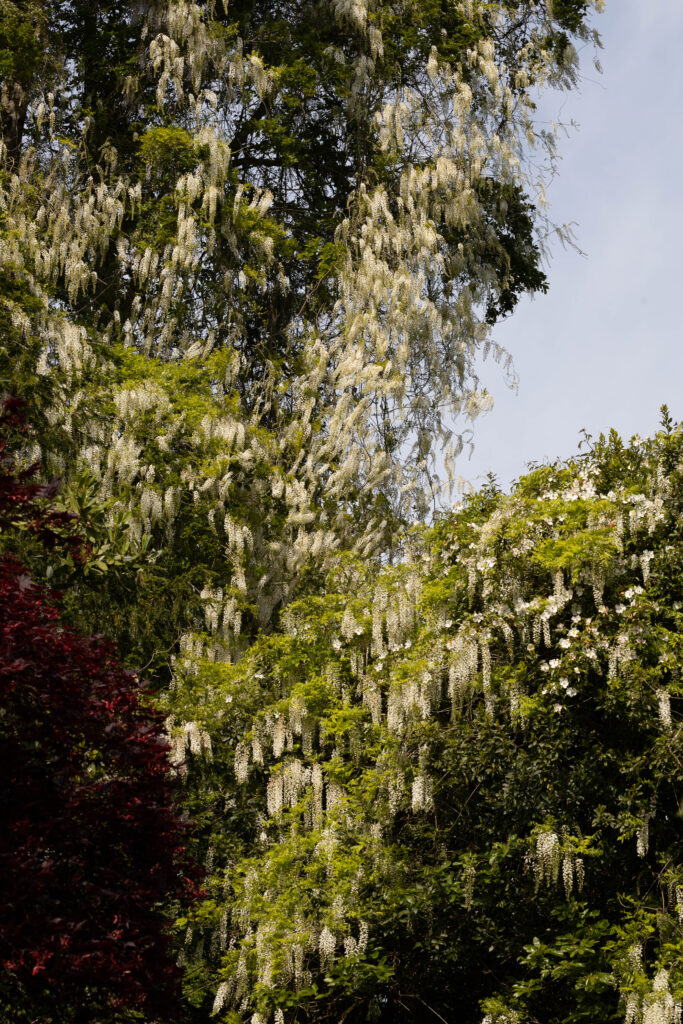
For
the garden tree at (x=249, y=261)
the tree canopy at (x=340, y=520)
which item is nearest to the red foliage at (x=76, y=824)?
the tree canopy at (x=340, y=520)

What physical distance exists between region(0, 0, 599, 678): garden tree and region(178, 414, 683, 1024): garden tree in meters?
2.46

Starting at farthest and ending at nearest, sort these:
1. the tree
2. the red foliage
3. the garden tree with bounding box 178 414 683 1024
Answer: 1. the tree
2. the garden tree with bounding box 178 414 683 1024
3. the red foliage

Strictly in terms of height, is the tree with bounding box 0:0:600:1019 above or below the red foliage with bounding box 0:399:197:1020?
above

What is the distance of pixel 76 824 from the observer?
4.82 m

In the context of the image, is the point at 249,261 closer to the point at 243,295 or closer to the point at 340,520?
the point at 243,295

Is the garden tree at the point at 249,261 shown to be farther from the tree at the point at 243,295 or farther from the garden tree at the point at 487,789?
the garden tree at the point at 487,789

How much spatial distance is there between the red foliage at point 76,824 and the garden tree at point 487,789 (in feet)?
6.04

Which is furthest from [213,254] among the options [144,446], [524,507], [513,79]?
[524,507]

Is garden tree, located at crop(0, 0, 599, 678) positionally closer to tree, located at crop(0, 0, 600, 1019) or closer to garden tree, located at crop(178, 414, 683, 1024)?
tree, located at crop(0, 0, 600, 1019)

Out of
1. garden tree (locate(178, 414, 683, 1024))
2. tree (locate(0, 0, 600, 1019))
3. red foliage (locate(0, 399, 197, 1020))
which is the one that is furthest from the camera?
tree (locate(0, 0, 600, 1019))

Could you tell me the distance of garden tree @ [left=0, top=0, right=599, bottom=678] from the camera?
9992 mm

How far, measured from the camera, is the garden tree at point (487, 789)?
19.6ft

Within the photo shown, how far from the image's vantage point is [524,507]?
22.9 ft

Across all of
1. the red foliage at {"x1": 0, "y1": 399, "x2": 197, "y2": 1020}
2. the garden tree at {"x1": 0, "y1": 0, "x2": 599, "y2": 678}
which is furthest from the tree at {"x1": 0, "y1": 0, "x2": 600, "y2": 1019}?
the red foliage at {"x1": 0, "y1": 399, "x2": 197, "y2": 1020}
